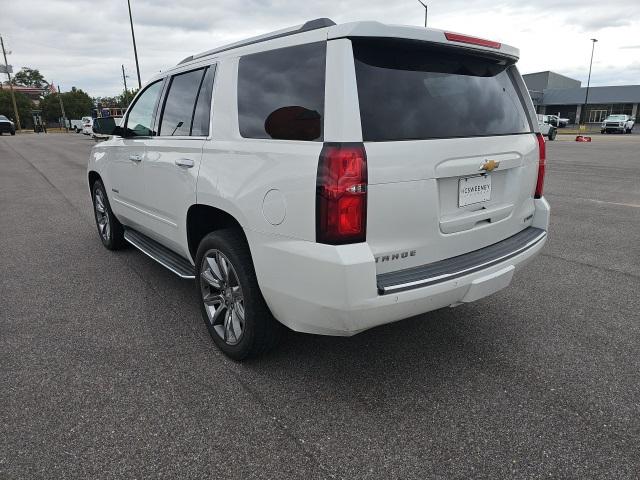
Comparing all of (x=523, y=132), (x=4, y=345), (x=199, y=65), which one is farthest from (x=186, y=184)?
(x=523, y=132)

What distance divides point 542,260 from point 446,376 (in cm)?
274

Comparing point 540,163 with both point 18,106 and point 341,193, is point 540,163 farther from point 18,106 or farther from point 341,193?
point 18,106

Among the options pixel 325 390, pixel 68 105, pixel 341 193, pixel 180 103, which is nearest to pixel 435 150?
pixel 341 193

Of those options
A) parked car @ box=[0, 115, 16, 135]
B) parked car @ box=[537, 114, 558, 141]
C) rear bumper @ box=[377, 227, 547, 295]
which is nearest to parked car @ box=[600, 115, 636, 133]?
parked car @ box=[537, 114, 558, 141]

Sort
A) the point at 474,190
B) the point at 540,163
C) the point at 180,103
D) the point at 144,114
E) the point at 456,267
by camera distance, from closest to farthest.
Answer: the point at 456,267 < the point at 474,190 < the point at 540,163 < the point at 180,103 < the point at 144,114

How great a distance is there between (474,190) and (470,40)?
840 millimetres

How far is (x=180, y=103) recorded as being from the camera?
3.55m

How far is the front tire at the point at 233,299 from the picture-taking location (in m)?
2.74

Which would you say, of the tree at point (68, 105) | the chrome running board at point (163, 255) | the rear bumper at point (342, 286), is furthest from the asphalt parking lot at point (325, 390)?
the tree at point (68, 105)

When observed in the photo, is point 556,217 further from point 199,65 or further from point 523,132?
point 199,65

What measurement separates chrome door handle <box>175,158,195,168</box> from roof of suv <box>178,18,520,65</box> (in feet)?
2.51

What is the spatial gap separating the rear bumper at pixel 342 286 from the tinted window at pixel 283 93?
569 mm

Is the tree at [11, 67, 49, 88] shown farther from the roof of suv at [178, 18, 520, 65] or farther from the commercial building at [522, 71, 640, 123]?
the roof of suv at [178, 18, 520, 65]

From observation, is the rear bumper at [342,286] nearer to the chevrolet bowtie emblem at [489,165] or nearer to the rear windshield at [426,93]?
the chevrolet bowtie emblem at [489,165]
